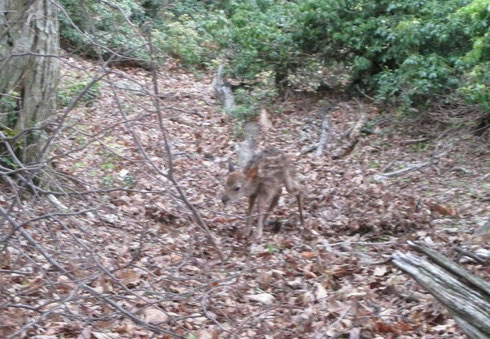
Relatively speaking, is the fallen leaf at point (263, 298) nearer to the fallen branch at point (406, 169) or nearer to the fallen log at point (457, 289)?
the fallen log at point (457, 289)

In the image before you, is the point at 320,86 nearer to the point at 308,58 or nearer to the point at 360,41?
the point at 308,58

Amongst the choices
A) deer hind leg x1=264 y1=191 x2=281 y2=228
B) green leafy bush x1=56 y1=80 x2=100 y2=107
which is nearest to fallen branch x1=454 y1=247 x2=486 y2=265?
deer hind leg x1=264 y1=191 x2=281 y2=228

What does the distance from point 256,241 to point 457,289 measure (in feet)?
12.2

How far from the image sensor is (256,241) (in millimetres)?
9102

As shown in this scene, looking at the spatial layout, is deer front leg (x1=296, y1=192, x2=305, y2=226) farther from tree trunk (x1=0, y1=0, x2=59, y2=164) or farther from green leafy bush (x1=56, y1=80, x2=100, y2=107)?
green leafy bush (x1=56, y1=80, x2=100, y2=107)

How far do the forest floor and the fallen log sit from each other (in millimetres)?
713

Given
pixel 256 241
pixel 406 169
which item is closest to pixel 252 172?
pixel 256 241

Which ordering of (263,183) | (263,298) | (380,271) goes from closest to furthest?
1. (263,298)
2. (380,271)
3. (263,183)

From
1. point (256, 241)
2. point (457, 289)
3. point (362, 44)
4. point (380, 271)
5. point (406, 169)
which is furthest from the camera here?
point (362, 44)

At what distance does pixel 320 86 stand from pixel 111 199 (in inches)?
334

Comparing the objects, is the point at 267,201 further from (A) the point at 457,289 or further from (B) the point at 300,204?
(A) the point at 457,289

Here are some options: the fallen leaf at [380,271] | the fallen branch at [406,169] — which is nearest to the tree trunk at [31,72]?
the fallen leaf at [380,271]

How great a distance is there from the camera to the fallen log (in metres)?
5.48

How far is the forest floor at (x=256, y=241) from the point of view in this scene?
6.13 meters
